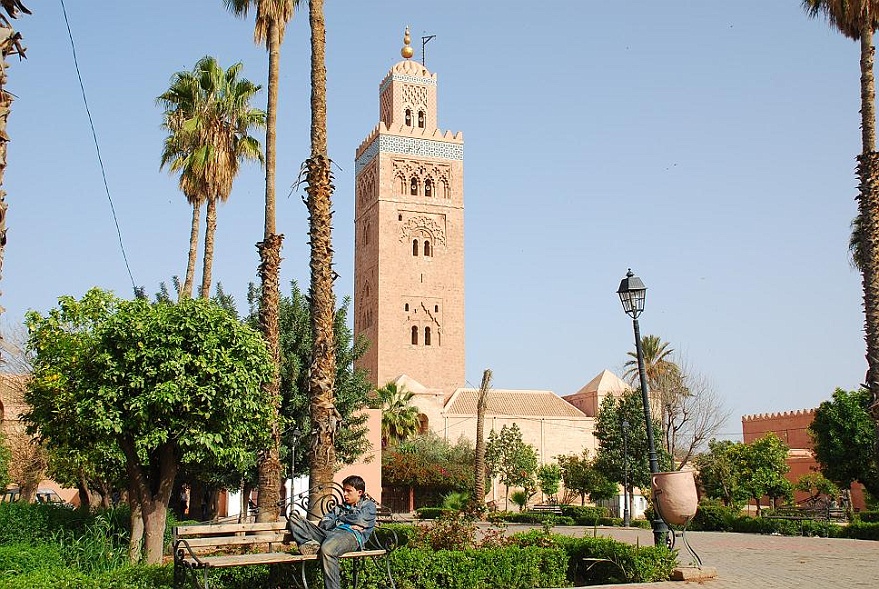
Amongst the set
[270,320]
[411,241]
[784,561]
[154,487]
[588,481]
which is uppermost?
[411,241]

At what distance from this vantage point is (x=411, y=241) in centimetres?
5759

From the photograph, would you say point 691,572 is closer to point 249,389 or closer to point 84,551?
point 249,389

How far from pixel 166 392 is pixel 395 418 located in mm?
32068

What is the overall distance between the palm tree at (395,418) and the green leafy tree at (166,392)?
30161 millimetres

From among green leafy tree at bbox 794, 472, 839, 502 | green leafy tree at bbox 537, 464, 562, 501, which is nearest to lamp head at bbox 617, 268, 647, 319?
green leafy tree at bbox 794, 472, 839, 502

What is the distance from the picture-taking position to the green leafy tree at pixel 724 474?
3275cm

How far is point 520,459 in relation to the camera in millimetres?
42594

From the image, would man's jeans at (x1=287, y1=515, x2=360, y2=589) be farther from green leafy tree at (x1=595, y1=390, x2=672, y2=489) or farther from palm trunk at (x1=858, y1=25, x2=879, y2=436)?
green leafy tree at (x1=595, y1=390, x2=672, y2=489)

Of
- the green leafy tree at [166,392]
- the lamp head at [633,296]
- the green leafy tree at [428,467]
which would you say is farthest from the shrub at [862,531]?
the green leafy tree at [428,467]

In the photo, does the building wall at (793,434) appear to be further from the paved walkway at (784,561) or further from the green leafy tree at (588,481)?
the paved walkway at (784,561)

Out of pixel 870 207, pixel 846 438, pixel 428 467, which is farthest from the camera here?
pixel 428 467

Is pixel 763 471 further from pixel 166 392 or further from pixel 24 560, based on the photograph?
pixel 24 560

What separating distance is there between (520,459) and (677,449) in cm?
734

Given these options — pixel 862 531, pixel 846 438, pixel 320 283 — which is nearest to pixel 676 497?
pixel 320 283
